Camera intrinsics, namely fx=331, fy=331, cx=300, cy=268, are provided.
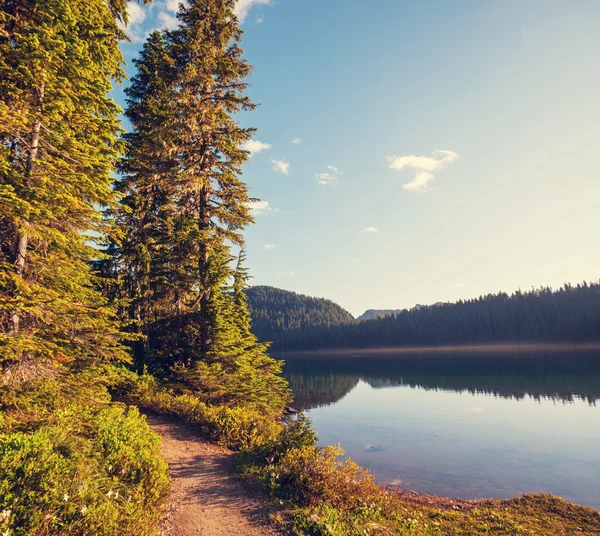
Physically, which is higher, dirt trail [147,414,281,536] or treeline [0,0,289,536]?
treeline [0,0,289,536]

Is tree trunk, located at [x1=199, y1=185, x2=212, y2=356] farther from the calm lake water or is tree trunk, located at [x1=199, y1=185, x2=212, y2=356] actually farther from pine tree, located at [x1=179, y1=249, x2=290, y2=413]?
the calm lake water

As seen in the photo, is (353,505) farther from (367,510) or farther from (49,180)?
(49,180)

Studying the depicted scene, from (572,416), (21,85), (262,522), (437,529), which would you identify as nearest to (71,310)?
(21,85)

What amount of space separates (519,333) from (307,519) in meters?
144

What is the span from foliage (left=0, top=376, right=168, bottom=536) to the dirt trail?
0.57m

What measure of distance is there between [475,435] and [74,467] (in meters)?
21.3

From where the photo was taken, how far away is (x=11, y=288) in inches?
302

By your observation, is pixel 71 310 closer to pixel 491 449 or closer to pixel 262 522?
pixel 262 522

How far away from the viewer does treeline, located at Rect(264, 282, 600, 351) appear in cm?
11850

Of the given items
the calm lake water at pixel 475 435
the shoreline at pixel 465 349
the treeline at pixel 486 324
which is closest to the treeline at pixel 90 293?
the calm lake water at pixel 475 435

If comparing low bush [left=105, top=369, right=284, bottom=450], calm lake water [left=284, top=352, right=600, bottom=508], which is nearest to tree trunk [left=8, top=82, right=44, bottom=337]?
low bush [left=105, top=369, right=284, bottom=450]

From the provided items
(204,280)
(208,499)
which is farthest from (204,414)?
(204,280)

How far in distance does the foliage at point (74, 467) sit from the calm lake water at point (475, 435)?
1013cm

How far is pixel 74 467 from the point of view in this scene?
6.05m
